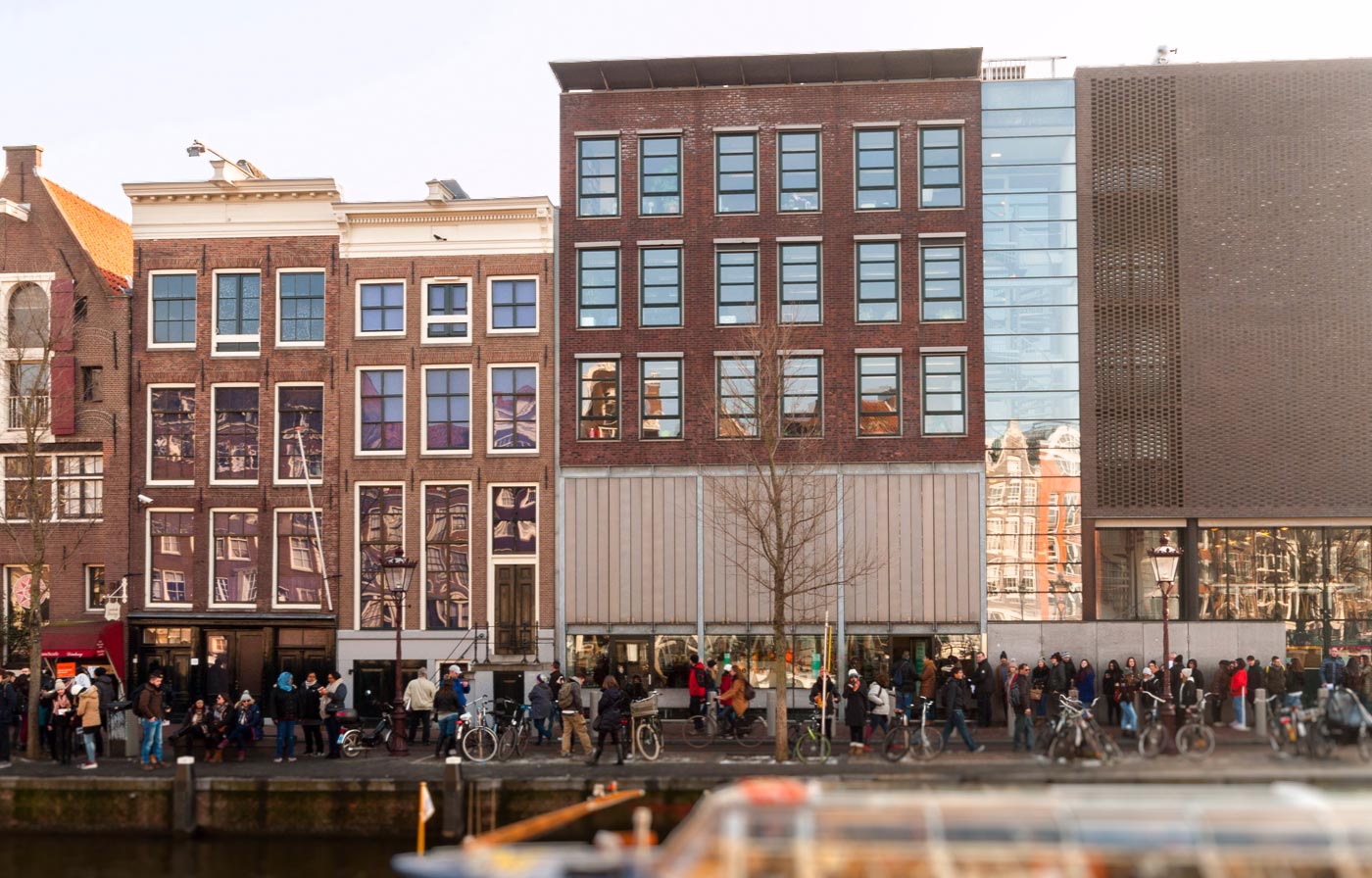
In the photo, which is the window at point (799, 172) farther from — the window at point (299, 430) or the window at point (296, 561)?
the window at point (296, 561)

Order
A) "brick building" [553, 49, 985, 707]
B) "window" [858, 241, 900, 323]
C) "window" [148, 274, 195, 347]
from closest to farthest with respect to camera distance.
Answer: "brick building" [553, 49, 985, 707], "window" [858, 241, 900, 323], "window" [148, 274, 195, 347]

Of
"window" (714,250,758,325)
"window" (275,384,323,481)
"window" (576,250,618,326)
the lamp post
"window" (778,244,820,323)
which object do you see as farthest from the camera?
"window" (275,384,323,481)

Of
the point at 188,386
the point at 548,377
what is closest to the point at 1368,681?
the point at 548,377

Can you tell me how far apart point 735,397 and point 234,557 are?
1475 cm

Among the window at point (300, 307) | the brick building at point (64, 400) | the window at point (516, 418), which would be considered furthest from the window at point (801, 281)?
the brick building at point (64, 400)

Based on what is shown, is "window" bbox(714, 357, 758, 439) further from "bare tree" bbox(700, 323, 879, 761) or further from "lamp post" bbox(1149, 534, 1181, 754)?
"lamp post" bbox(1149, 534, 1181, 754)

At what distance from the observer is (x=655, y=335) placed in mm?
36875

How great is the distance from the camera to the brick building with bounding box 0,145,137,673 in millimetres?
37844

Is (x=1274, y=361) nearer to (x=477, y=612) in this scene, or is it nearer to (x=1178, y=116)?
(x=1178, y=116)

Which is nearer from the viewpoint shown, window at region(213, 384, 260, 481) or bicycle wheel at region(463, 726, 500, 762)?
bicycle wheel at region(463, 726, 500, 762)

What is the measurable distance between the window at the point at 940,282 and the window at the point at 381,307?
1441 cm

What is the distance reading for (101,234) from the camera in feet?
135

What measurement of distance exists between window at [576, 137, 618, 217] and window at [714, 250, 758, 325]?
136 inches

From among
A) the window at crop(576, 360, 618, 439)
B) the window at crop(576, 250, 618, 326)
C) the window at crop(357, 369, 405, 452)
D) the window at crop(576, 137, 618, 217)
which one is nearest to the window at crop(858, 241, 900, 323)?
the window at crop(576, 250, 618, 326)
